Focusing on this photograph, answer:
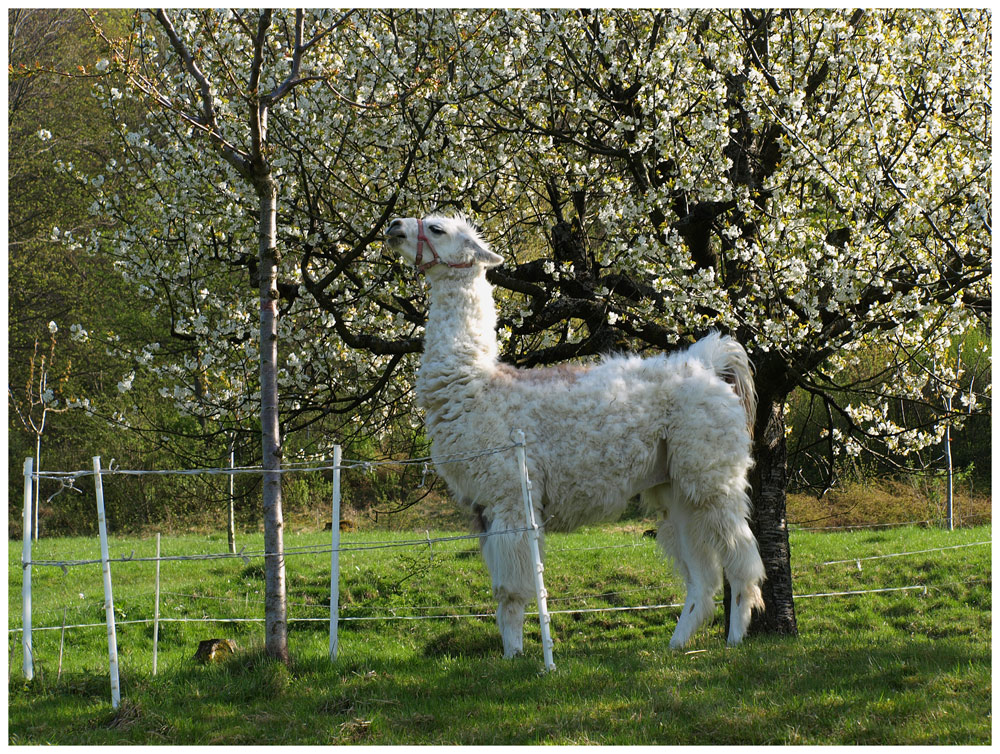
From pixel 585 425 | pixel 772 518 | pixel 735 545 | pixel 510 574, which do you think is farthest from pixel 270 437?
pixel 772 518

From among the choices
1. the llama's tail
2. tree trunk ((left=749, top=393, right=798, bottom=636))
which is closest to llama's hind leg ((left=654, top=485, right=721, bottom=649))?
the llama's tail

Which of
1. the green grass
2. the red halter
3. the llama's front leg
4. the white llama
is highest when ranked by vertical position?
the red halter

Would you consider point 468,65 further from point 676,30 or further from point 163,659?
point 163,659

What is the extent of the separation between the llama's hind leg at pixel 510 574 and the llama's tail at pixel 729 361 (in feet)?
6.59

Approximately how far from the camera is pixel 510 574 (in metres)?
5.89

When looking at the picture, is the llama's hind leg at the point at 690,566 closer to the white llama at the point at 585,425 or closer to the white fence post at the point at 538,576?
the white llama at the point at 585,425

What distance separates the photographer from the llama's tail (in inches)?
268

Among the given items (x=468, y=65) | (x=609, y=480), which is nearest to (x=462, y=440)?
(x=609, y=480)

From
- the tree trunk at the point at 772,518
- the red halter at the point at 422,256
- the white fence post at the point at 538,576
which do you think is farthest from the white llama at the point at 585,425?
the tree trunk at the point at 772,518

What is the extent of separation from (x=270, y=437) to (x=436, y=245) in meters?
1.75

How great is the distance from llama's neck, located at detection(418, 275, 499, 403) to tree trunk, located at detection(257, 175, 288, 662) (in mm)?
1054

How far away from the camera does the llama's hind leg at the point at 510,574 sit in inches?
232

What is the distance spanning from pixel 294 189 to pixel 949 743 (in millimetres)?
7264

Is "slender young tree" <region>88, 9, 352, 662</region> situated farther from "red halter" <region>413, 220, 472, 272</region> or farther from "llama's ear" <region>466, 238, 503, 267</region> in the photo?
"llama's ear" <region>466, 238, 503, 267</region>
